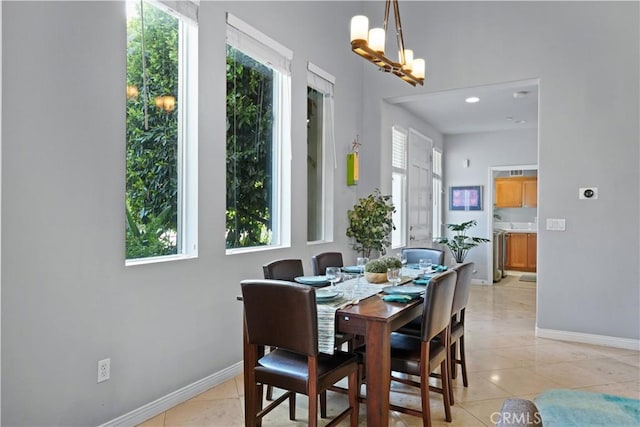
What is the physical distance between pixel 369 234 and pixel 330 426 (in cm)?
302

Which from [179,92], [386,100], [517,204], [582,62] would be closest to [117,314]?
[179,92]

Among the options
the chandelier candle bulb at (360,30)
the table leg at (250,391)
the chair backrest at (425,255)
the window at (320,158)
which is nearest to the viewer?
the table leg at (250,391)

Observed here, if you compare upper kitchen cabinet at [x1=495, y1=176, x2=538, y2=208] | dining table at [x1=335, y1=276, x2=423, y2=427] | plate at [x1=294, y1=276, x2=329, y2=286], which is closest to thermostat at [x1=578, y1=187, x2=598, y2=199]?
plate at [x1=294, y1=276, x2=329, y2=286]

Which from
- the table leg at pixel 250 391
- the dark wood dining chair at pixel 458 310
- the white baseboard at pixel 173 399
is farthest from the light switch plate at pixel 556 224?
the table leg at pixel 250 391

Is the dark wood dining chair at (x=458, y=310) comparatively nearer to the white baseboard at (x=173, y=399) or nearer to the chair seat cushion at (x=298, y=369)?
the chair seat cushion at (x=298, y=369)

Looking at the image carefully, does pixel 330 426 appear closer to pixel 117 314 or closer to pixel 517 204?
pixel 117 314

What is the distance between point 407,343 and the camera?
8.23ft

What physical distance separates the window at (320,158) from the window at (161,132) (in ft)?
5.49

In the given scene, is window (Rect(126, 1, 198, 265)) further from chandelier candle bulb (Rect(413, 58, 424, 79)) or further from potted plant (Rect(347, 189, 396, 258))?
potted plant (Rect(347, 189, 396, 258))

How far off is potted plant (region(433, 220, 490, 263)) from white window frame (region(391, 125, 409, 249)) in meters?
0.99

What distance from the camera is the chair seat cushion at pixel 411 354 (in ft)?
7.57

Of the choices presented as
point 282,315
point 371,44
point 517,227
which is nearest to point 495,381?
point 282,315

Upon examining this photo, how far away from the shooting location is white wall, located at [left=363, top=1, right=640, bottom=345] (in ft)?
13.1

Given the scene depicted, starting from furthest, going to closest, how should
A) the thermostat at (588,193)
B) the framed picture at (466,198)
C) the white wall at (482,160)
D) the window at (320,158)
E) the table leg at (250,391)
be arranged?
the framed picture at (466,198)
the white wall at (482,160)
the window at (320,158)
the thermostat at (588,193)
the table leg at (250,391)
